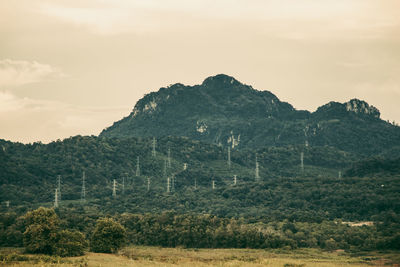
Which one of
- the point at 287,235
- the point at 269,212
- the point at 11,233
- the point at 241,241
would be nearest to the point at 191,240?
the point at 241,241

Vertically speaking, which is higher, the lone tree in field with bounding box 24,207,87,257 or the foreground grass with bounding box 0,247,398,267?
the lone tree in field with bounding box 24,207,87,257

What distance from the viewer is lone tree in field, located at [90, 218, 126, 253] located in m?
104

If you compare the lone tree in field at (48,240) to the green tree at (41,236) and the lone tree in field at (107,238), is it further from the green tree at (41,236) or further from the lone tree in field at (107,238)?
the lone tree in field at (107,238)

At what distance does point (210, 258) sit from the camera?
3930 inches

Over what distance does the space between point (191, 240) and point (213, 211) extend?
67864 millimetres

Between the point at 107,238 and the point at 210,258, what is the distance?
18.1 metres

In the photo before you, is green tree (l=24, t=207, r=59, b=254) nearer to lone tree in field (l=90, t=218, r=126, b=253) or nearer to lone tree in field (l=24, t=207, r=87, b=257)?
lone tree in field (l=24, t=207, r=87, b=257)

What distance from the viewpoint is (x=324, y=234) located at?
134 meters

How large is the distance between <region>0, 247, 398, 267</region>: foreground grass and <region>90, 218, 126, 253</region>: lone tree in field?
175cm

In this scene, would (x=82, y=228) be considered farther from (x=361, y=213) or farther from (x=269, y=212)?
(x=361, y=213)

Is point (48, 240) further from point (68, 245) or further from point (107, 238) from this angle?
point (107, 238)

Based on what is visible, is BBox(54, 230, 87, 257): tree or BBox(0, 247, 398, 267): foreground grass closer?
BBox(0, 247, 398, 267): foreground grass

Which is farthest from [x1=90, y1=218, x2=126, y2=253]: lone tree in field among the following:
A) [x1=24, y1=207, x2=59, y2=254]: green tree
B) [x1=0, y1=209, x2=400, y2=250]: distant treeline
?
[x1=0, y1=209, x2=400, y2=250]: distant treeline

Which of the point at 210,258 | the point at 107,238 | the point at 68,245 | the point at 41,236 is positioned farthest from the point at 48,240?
the point at 210,258
